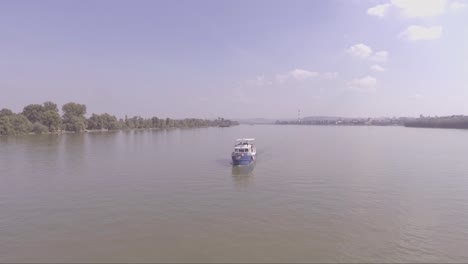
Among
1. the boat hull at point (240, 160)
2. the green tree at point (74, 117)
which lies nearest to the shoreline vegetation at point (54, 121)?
the green tree at point (74, 117)

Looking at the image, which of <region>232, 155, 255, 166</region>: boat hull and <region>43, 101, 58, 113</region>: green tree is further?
<region>43, 101, 58, 113</region>: green tree

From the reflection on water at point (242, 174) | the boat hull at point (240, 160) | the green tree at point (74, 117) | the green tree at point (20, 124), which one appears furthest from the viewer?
the green tree at point (74, 117)

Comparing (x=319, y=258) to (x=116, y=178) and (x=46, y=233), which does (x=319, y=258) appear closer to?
(x=46, y=233)

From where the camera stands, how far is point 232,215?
21016mm

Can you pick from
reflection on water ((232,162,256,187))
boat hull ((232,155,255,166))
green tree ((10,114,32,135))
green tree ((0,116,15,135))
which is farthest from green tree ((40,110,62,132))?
reflection on water ((232,162,256,187))

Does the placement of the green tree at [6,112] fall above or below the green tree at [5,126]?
above

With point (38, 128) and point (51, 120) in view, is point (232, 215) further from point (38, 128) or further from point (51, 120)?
point (51, 120)

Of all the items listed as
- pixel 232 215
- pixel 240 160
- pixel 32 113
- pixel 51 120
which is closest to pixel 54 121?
pixel 51 120

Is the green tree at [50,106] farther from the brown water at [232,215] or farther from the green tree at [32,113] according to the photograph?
the brown water at [232,215]

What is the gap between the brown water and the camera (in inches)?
613

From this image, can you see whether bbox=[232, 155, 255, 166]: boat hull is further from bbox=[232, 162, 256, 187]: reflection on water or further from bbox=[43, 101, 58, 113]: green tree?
bbox=[43, 101, 58, 113]: green tree

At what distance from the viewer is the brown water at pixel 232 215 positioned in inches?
613

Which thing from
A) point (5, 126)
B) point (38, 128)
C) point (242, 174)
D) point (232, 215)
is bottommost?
point (232, 215)

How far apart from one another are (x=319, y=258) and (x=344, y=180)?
18.9m
